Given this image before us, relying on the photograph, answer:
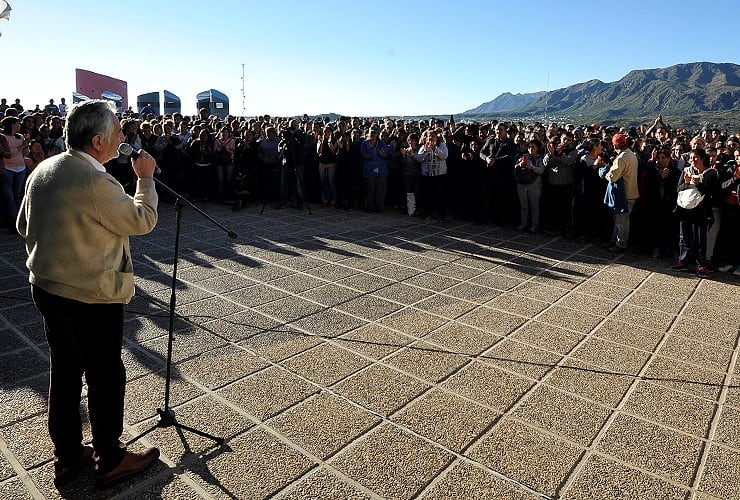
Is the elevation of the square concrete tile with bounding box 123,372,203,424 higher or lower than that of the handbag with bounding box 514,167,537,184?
lower

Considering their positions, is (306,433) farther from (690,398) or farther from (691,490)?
(690,398)

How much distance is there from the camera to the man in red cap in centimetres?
762

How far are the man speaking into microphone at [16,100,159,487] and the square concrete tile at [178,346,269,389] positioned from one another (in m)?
1.12

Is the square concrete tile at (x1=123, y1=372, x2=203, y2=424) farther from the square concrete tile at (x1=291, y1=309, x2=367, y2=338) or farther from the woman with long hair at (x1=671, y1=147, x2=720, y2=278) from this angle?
the woman with long hair at (x1=671, y1=147, x2=720, y2=278)

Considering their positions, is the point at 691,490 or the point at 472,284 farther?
the point at 472,284

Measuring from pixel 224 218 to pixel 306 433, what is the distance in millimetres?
7541

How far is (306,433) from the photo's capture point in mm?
3119

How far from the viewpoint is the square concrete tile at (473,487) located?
262 cm

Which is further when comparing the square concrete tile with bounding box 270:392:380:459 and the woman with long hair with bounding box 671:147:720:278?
the woman with long hair with bounding box 671:147:720:278

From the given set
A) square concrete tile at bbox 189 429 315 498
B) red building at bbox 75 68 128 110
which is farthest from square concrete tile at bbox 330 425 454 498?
red building at bbox 75 68 128 110

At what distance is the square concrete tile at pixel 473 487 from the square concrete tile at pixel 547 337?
1905 millimetres

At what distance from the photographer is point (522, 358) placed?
4223mm

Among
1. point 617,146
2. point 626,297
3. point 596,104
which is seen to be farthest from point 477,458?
point 596,104

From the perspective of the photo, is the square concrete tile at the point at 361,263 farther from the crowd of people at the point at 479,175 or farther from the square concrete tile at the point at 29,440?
the square concrete tile at the point at 29,440
